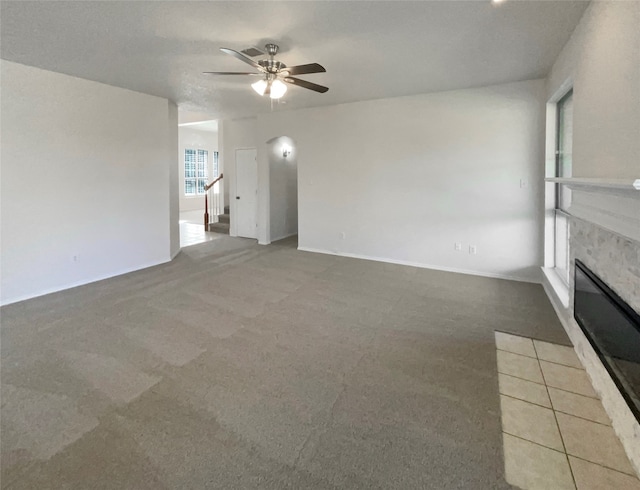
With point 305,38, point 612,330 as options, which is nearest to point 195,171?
point 305,38

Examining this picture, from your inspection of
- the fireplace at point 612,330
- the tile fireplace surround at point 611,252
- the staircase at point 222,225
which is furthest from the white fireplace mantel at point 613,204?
the staircase at point 222,225

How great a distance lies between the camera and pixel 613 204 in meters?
1.83

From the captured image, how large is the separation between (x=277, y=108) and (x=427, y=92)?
2.81 metres

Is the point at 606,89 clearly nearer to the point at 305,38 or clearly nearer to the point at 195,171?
the point at 305,38

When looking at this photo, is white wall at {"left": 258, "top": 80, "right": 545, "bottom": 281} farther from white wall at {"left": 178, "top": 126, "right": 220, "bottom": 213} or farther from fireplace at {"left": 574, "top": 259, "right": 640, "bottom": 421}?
white wall at {"left": 178, "top": 126, "right": 220, "bottom": 213}

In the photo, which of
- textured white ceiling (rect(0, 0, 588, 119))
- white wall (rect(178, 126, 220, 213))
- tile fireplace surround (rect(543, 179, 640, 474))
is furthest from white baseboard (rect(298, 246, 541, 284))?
white wall (rect(178, 126, 220, 213))

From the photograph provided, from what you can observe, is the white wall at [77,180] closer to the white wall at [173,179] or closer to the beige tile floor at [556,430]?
the white wall at [173,179]

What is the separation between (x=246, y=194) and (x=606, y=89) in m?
6.87

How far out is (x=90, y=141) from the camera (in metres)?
4.52

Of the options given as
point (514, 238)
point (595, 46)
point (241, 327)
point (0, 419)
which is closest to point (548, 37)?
point (595, 46)

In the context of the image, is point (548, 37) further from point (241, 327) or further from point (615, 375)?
point (241, 327)

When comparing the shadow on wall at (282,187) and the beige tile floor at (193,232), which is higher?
the shadow on wall at (282,187)

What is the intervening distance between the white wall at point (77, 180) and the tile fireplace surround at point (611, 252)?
5529mm

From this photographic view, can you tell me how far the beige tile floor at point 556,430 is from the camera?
160 cm
